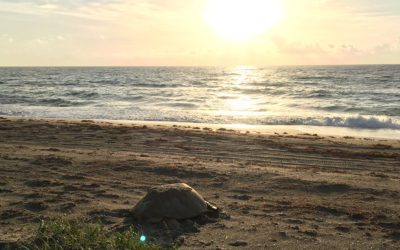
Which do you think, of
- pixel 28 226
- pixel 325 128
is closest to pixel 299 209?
pixel 28 226

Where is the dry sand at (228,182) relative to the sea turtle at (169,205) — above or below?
→ below

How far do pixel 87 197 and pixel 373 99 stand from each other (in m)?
24.9

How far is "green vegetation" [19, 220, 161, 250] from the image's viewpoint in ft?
12.3

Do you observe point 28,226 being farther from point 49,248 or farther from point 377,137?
point 377,137

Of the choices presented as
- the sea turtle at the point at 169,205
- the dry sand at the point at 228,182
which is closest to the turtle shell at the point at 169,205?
the sea turtle at the point at 169,205

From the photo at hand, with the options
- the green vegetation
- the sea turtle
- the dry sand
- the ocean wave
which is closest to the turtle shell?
the sea turtle

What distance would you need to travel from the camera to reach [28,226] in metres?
4.99

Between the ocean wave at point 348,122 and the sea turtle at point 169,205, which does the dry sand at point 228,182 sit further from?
the ocean wave at point 348,122

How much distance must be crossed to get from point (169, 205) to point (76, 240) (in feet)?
5.06

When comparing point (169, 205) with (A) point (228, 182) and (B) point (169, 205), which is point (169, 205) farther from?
(A) point (228, 182)

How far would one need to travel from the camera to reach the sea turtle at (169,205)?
5.15 meters

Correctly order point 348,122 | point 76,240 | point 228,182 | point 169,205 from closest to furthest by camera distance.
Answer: point 76,240
point 169,205
point 228,182
point 348,122

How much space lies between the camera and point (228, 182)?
7445mm

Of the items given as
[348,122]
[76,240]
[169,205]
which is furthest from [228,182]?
[348,122]
